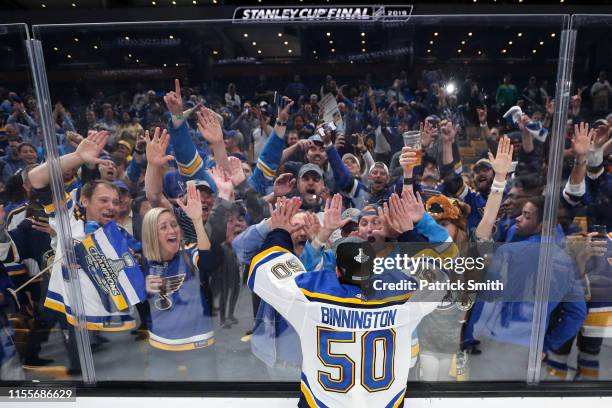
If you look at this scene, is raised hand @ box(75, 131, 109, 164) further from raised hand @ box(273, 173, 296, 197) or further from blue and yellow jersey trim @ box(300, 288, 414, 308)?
blue and yellow jersey trim @ box(300, 288, 414, 308)

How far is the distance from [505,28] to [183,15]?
285 cm

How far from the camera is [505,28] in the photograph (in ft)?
5.68

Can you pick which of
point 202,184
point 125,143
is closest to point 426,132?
point 202,184

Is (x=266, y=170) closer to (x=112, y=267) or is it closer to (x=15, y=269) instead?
(x=112, y=267)

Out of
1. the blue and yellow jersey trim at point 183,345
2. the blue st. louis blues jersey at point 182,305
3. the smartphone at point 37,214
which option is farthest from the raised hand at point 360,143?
the smartphone at point 37,214

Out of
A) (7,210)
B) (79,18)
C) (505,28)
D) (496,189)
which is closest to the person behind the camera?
(505,28)

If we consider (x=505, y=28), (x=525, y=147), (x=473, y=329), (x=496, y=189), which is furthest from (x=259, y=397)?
(x=505, y=28)

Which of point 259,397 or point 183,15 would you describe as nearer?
point 259,397

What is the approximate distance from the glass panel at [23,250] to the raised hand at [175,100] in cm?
59

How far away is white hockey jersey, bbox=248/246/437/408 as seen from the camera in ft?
4.44

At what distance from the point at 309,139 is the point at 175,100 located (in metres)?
0.59

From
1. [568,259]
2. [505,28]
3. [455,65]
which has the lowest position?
[568,259]

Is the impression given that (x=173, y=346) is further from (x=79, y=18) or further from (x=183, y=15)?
(x=79, y=18)

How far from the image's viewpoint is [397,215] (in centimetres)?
189
